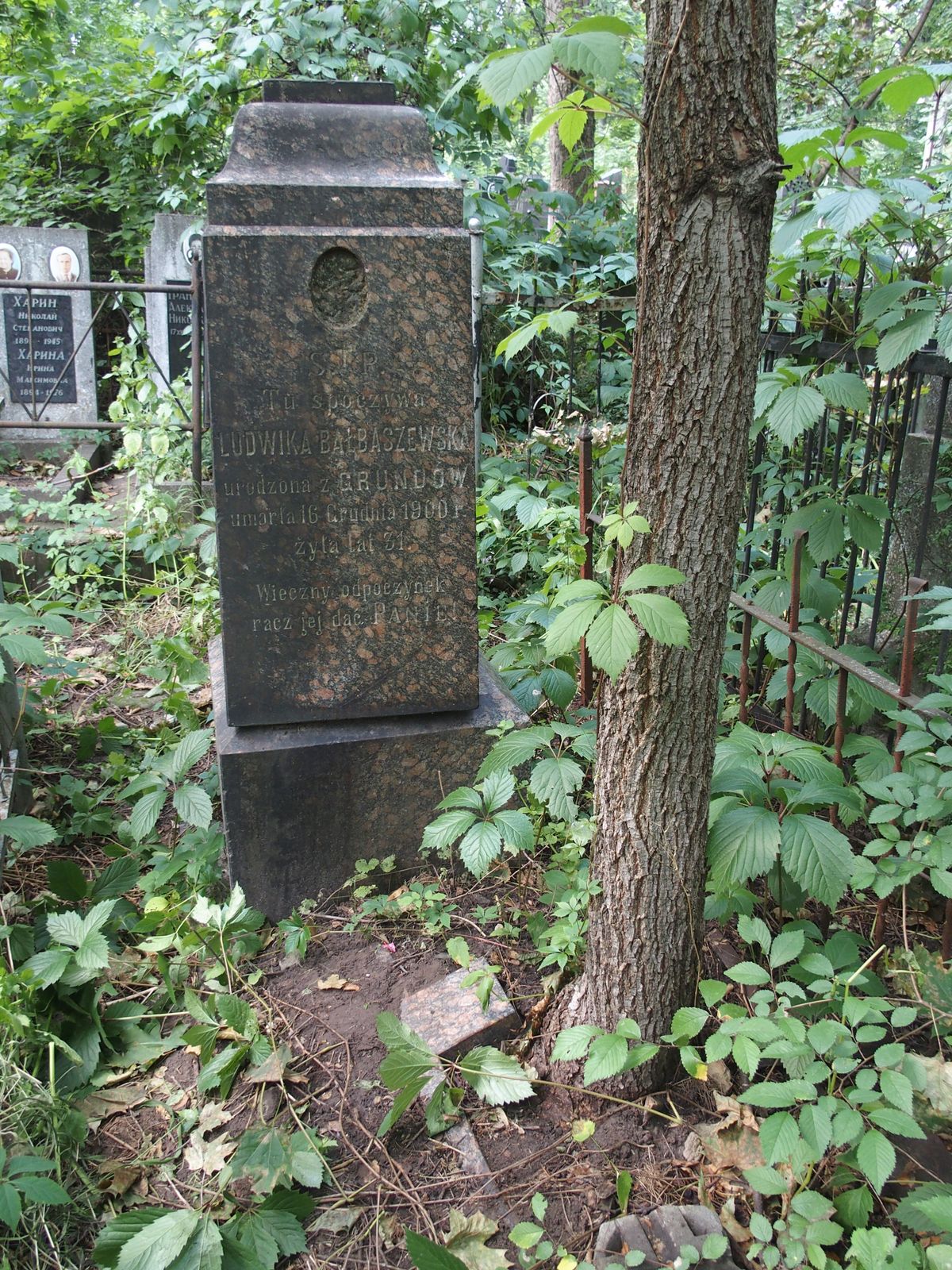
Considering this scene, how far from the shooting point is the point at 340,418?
2654 millimetres

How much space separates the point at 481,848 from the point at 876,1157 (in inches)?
38.2

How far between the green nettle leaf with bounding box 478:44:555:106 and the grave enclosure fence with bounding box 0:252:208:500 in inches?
169

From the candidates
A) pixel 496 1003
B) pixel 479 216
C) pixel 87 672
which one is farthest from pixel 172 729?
pixel 479 216

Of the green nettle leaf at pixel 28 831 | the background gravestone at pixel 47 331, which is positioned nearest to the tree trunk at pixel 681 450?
the green nettle leaf at pixel 28 831

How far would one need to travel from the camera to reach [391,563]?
2.79 meters

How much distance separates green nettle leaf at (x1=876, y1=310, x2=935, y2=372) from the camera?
2404 mm

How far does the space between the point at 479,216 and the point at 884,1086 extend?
6540mm

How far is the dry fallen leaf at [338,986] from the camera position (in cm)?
248

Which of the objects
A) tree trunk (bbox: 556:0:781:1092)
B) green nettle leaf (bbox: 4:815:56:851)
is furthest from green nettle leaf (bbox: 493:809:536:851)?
green nettle leaf (bbox: 4:815:56:851)

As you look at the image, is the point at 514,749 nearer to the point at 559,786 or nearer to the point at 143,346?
the point at 559,786

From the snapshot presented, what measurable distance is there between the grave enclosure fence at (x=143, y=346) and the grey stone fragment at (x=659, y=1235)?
477 cm

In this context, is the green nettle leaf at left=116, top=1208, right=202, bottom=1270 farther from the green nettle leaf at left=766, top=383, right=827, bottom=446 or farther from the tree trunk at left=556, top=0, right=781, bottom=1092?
the green nettle leaf at left=766, top=383, right=827, bottom=446

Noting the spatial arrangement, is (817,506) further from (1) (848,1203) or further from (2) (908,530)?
(1) (848,1203)

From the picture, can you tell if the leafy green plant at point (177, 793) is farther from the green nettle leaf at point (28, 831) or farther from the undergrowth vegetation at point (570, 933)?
the green nettle leaf at point (28, 831)
